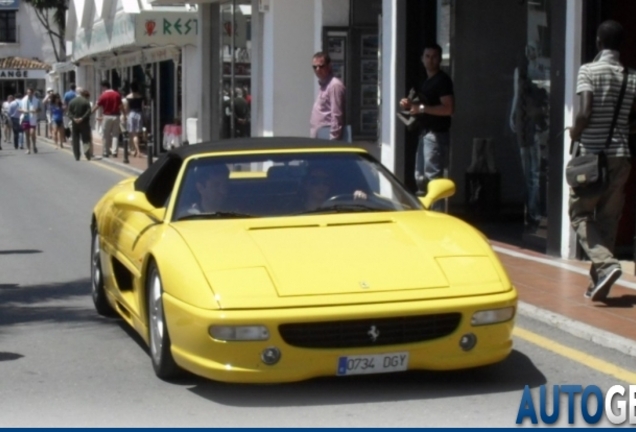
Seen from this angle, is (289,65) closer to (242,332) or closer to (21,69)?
(242,332)

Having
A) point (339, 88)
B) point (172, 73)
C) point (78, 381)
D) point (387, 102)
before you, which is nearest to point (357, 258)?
point (78, 381)

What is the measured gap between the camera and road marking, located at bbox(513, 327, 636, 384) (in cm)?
700

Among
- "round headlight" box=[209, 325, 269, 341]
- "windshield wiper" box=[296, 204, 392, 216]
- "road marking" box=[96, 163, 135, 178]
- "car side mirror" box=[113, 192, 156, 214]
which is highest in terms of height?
"car side mirror" box=[113, 192, 156, 214]

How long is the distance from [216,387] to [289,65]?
44.4ft

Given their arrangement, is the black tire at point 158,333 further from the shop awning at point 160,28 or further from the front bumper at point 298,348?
the shop awning at point 160,28

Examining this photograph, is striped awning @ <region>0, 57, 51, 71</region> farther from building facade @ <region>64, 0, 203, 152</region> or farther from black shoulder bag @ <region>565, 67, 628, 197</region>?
black shoulder bag @ <region>565, 67, 628, 197</region>

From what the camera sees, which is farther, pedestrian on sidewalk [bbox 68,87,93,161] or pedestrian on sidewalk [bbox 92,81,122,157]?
pedestrian on sidewalk [bbox 92,81,122,157]

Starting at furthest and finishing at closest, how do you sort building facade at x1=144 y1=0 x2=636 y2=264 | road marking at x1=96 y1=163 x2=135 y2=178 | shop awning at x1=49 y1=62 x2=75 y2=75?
shop awning at x1=49 y1=62 x2=75 y2=75
road marking at x1=96 y1=163 x2=135 y2=178
building facade at x1=144 y1=0 x2=636 y2=264

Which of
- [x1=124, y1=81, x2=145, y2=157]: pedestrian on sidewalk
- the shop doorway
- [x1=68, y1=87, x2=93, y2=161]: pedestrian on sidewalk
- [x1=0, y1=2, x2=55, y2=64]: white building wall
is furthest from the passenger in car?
[x1=0, y1=2, x2=55, y2=64]: white building wall

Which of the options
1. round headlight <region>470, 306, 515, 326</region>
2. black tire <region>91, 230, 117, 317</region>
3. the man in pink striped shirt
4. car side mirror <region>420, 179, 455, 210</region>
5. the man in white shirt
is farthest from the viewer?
the man in white shirt

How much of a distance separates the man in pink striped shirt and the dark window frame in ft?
230

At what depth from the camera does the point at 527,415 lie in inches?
236

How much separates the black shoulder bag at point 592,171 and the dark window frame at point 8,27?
75.3m

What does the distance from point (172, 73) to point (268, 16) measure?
51.9ft
